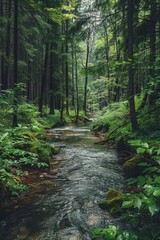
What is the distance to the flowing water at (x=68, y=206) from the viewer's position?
15.1 feet

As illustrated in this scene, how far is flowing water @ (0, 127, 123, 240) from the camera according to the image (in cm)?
461

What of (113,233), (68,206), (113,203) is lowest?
(68,206)

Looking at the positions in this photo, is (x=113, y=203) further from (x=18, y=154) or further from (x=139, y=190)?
(x=18, y=154)

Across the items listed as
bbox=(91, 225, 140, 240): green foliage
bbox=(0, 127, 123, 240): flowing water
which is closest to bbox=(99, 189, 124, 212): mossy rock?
bbox=(0, 127, 123, 240): flowing water

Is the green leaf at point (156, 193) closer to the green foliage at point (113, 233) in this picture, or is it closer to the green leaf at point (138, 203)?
the green leaf at point (138, 203)

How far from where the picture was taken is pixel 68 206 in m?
5.74

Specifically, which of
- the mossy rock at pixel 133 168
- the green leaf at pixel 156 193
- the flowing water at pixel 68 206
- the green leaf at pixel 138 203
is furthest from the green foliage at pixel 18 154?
the green leaf at pixel 156 193

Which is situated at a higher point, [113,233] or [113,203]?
[113,233]

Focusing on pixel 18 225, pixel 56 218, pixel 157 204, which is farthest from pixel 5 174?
pixel 157 204

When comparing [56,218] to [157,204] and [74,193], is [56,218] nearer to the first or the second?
[74,193]

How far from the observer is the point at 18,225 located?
15.9 ft

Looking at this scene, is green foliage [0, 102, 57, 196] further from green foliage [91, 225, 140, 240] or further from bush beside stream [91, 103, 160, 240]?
green foliage [91, 225, 140, 240]

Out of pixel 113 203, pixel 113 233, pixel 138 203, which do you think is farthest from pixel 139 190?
pixel 113 233

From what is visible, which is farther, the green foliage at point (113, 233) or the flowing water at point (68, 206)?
the flowing water at point (68, 206)
